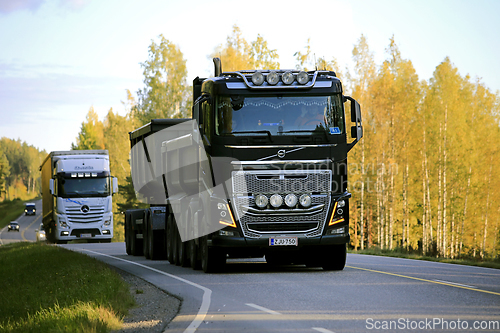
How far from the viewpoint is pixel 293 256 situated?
15672mm

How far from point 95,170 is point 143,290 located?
21.2m

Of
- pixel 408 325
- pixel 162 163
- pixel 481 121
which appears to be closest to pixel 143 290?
pixel 408 325

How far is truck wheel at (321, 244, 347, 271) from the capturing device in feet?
47.0

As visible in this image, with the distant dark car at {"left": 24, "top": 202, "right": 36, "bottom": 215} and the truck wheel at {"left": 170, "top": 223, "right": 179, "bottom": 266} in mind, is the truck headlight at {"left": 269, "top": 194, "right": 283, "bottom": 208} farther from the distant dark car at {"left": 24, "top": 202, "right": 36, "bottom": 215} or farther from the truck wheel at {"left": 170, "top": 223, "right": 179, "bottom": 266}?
the distant dark car at {"left": 24, "top": 202, "right": 36, "bottom": 215}

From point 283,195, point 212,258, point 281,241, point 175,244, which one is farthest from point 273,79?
point 175,244

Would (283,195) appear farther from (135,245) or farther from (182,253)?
(135,245)

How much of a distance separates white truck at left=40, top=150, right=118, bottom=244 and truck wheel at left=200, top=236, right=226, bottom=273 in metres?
18.3

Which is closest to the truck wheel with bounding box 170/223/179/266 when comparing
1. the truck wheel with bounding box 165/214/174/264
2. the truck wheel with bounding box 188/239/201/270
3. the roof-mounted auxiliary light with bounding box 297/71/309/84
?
the truck wheel with bounding box 165/214/174/264

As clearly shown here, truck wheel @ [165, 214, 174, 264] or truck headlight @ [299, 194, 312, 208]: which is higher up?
truck headlight @ [299, 194, 312, 208]

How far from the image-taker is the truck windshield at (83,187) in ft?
105

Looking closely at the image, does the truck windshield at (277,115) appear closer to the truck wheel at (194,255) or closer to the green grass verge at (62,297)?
the truck wheel at (194,255)

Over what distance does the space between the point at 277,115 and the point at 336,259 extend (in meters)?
3.64

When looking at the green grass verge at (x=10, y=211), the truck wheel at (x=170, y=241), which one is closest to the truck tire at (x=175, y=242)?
the truck wheel at (x=170, y=241)

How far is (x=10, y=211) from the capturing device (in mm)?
126750
